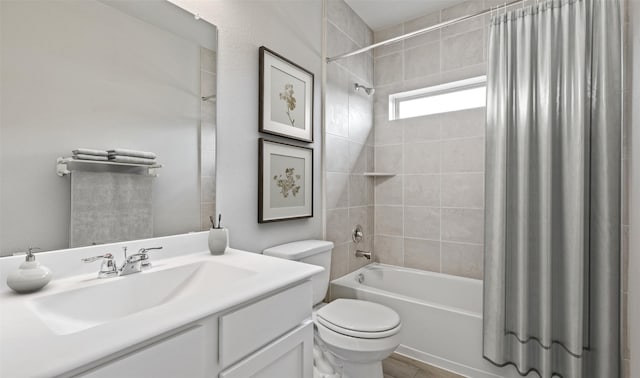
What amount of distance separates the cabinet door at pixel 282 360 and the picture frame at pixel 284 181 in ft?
2.40

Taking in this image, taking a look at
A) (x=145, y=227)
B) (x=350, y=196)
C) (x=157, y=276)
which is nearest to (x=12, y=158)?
(x=145, y=227)

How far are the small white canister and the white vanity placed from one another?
0.04m

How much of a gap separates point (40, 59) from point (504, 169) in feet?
6.54

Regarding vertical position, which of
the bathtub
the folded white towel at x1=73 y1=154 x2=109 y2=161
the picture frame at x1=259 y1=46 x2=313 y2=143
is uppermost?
the picture frame at x1=259 y1=46 x2=313 y2=143

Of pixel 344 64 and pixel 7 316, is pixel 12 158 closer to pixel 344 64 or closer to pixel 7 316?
pixel 7 316

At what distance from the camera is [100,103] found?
0.97m

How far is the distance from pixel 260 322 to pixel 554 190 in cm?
161

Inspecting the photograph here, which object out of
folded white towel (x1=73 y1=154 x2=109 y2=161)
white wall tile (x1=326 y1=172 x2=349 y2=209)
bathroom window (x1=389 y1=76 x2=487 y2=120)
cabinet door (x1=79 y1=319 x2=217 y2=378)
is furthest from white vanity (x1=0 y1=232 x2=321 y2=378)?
bathroom window (x1=389 y1=76 x2=487 y2=120)

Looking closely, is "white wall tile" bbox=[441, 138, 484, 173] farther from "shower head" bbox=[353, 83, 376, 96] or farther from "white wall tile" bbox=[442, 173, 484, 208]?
"shower head" bbox=[353, 83, 376, 96]

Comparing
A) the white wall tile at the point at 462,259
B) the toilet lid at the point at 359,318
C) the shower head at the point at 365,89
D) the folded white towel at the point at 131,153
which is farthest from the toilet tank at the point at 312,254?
the shower head at the point at 365,89

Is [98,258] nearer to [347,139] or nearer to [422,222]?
[347,139]

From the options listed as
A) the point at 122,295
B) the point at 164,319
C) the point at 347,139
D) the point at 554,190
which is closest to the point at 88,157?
the point at 122,295

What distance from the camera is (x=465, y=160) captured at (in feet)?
7.57

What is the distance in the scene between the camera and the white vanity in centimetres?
52
